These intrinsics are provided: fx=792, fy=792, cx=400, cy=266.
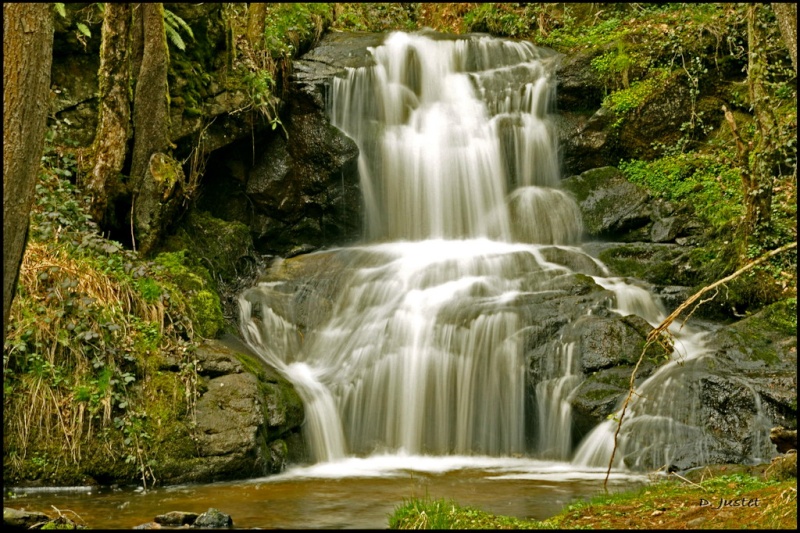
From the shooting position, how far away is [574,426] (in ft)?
32.1

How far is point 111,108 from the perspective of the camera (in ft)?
35.6

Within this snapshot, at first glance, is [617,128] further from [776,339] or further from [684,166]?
[776,339]

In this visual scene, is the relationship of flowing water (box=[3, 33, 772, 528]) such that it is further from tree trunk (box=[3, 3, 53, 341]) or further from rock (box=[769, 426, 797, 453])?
tree trunk (box=[3, 3, 53, 341])

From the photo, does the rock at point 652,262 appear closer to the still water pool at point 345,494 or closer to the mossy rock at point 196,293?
the still water pool at point 345,494

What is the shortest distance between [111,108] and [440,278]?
542 centimetres

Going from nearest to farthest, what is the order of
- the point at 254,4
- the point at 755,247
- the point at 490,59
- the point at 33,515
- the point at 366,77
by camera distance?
the point at 33,515, the point at 755,247, the point at 254,4, the point at 366,77, the point at 490,59

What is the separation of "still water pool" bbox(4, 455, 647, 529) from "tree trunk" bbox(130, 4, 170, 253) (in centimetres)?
423

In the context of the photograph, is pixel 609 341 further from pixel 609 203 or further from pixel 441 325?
pixel 609 203

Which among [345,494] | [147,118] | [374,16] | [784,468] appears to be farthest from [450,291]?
[374,16]

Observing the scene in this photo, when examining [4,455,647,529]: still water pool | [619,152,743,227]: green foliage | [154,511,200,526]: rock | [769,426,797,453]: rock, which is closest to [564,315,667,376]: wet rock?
[4,455,647,529]: still water pool

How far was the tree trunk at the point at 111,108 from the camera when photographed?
10680mm

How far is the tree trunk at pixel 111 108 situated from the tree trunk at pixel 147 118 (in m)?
0.19

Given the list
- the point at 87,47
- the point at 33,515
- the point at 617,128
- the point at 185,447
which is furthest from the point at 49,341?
the point at 617,128

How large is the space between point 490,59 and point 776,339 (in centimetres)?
937
